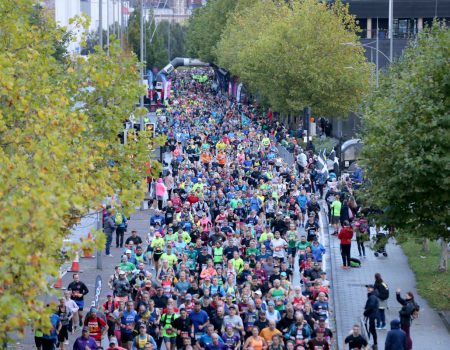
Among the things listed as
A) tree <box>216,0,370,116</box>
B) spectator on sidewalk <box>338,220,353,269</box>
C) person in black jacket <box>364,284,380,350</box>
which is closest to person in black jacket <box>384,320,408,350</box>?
person in black jacket <box>364,284,380,350</box>

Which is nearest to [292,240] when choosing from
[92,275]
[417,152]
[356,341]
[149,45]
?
[92,275]

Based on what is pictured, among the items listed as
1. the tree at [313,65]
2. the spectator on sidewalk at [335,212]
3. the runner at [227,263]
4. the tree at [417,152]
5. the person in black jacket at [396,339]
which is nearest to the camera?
the person in black jacket at [396,339]

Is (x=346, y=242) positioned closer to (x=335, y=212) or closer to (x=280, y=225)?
(x=280, y=225)

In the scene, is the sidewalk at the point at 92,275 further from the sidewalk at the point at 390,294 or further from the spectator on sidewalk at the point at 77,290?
the sidewalk at the point at 390,294

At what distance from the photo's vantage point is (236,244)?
27.6 m

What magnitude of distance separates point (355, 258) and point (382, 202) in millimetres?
7021

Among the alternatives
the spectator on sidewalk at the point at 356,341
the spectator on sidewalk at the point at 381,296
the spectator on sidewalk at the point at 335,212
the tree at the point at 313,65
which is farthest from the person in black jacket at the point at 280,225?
the tree at the point at 313,65

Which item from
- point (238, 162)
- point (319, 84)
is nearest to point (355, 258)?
point (238, 162)

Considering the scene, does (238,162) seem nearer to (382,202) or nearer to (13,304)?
(382,202)

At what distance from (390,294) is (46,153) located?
14652 millimetres

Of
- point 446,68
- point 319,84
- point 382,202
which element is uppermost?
point 319,84

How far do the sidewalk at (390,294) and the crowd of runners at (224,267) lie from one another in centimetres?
57

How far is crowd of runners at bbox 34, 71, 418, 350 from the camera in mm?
20672

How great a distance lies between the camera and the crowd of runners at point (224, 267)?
20.7m
